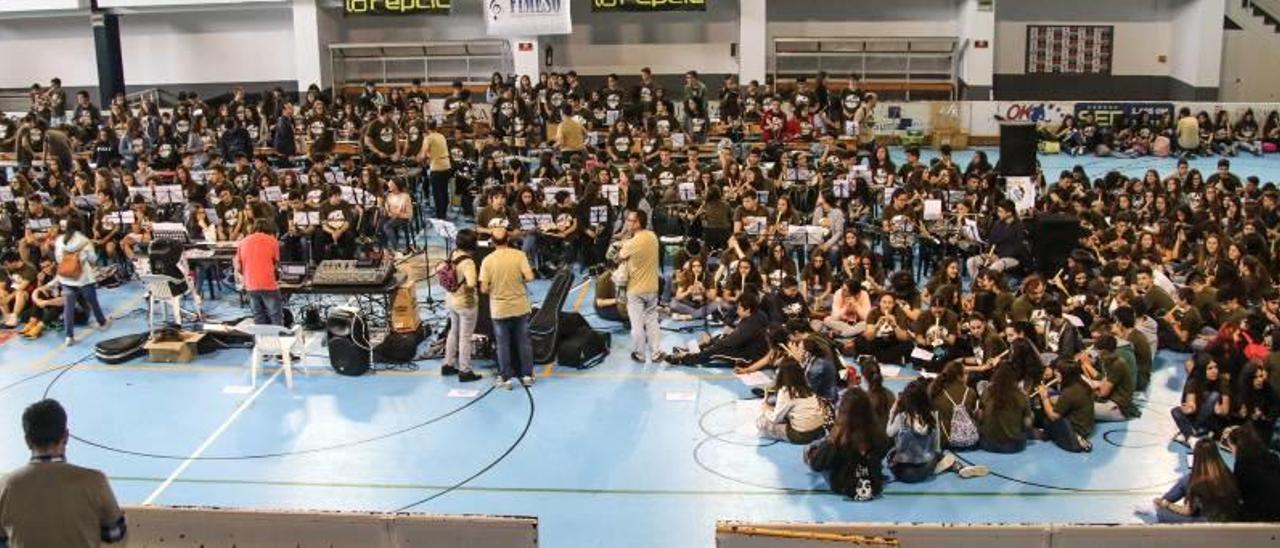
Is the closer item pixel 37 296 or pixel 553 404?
pixel 553 404

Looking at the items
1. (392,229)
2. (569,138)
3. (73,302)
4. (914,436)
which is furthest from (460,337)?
(569,138)

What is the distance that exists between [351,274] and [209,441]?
299 cm

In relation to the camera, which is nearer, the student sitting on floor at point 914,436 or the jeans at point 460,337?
the student sitting on floor at point 914,436

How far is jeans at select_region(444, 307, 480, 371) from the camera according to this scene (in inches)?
471

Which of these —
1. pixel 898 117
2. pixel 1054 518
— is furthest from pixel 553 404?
pixel 898 117

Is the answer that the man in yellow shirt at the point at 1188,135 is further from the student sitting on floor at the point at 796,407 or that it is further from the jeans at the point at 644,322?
the student sitting on floor at the point at 796,407

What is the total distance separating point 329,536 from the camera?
650 centimetres

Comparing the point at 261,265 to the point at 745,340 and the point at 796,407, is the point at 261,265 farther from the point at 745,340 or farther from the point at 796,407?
the point at 796,407

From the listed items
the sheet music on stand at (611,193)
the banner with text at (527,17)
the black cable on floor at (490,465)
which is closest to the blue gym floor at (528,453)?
the black cable on floor at (490,465)

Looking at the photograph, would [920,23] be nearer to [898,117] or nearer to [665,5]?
[898,117]

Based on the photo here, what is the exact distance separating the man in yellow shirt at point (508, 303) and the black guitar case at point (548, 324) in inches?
21.8

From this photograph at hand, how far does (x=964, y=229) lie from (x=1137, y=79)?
1745cm

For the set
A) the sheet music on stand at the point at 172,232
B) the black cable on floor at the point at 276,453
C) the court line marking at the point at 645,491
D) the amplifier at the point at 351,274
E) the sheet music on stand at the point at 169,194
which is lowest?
the court line marking at the point at 645,491

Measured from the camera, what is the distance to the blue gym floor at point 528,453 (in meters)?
9.23
